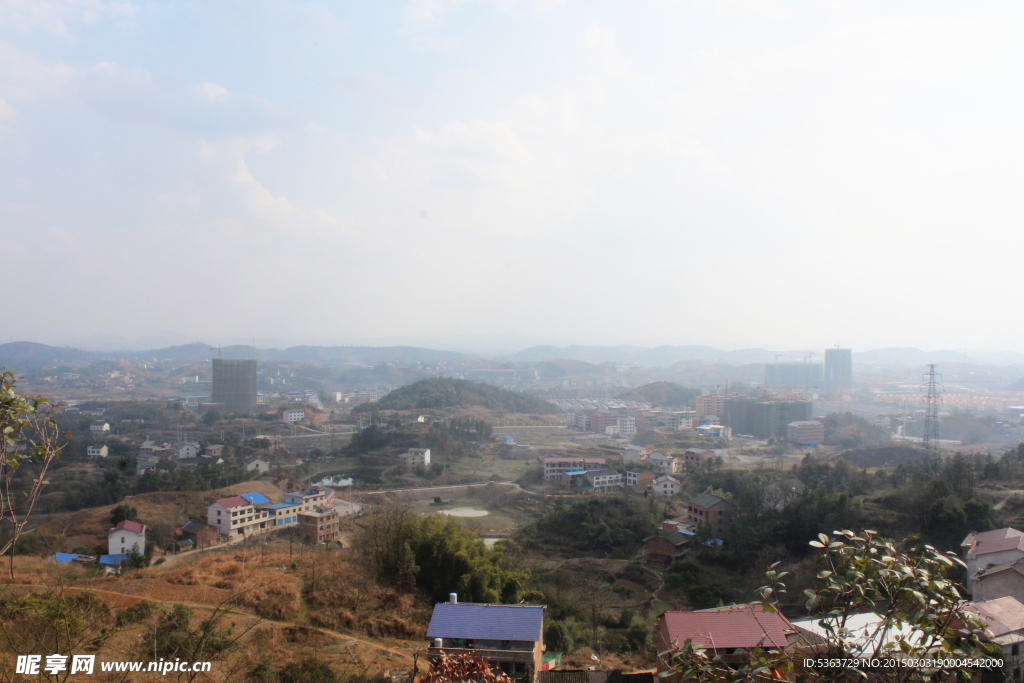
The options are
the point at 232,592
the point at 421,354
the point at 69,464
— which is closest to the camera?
the point at 232,592

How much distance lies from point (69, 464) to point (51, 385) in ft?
95.8

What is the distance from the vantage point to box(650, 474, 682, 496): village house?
15.6m

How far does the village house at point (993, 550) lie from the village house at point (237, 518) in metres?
12.9

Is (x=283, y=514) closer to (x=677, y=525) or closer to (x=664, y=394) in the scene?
(x=677, y=525)

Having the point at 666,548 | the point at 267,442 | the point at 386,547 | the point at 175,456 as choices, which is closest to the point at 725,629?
the point at 386,547

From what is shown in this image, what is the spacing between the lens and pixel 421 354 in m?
87.4

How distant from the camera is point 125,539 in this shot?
10906 mm

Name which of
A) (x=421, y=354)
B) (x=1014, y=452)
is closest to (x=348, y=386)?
(x=421, y=354)

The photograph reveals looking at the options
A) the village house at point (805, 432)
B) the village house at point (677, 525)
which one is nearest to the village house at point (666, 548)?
the village house at point (677, 525)

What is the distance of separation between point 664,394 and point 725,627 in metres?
37.8

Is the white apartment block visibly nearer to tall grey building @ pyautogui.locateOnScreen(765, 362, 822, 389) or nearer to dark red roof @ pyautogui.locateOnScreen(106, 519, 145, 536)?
dark red roof @ pyautogui.locateOnScreen(106, 519, 145, 536)

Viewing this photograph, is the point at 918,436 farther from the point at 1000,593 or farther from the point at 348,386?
the point at 348,386

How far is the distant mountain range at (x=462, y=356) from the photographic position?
177ft

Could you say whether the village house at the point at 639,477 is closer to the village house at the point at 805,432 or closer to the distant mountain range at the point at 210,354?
the village house at the point at 805,432
